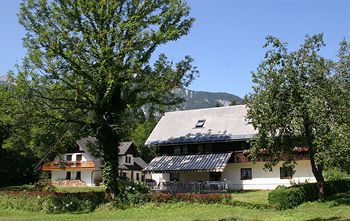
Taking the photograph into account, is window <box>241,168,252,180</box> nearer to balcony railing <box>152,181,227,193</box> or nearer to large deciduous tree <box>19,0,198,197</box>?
balcony railing <box>152,181,227,193</box>

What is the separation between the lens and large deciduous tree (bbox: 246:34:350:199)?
2314cm

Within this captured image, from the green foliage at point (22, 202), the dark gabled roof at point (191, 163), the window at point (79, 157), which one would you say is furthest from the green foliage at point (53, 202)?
the window at point (79, 157)

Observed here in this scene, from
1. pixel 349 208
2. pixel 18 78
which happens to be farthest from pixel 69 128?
pixel 349 208

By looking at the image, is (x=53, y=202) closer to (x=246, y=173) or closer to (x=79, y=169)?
(x=246, y=173)

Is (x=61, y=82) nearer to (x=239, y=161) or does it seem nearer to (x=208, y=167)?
(x=208, y=167)

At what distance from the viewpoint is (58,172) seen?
202ft

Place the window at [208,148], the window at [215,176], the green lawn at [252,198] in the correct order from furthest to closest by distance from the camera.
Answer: the window at [208,148] < the window at [215,176] < the green lawn at [252,198]

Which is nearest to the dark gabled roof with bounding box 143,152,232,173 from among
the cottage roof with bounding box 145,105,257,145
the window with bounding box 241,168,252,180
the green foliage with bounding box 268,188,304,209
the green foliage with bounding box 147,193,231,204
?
the cottage roof with bounding box 145,105,257,145

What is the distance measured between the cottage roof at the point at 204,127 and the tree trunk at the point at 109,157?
50.6 ft

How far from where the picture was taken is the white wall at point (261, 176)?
130 feet

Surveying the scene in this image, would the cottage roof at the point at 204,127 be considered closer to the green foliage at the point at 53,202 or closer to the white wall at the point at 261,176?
the white wall at the point at 261,176

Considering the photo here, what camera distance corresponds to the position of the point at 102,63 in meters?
25.6

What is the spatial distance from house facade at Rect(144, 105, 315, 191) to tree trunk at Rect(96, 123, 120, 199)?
11.1 m

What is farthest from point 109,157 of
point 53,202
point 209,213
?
point 209,213
